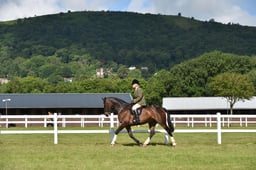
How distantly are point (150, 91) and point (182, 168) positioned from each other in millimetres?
90459

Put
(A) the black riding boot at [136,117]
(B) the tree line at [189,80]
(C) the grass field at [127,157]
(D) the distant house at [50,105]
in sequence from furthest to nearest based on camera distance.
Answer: (B) the tree line at [189,80] < (D) the distant house at [50,105] < (A) the black riding boot at [136,117] < (C) the grass field at [127,157]

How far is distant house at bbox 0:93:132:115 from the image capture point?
2852 inches

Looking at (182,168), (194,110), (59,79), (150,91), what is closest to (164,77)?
(150,91)

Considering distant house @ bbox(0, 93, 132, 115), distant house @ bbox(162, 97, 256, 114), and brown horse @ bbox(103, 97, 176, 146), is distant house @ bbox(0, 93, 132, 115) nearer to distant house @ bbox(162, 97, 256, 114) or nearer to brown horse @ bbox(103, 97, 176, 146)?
distant house @ bbox(162, 97, 256, 114)

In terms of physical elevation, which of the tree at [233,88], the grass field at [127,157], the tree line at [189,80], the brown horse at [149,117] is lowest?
the grass field at [127,157]

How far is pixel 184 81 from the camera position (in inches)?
3981

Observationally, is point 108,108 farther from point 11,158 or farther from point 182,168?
point 182,168

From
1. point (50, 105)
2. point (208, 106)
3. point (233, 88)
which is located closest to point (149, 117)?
point (233, 88)

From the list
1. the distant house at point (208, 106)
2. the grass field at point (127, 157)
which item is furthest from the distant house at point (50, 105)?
the grass field at point (127, 157)

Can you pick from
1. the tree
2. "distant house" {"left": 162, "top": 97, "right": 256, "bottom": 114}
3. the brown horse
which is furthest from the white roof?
the brown horse

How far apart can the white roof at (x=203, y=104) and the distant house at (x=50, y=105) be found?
11.7 m

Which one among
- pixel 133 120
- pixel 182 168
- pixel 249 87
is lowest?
pixel 182 168

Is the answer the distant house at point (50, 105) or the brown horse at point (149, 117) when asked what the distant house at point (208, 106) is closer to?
the distant house at point (50, 105)

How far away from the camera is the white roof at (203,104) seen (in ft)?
249
